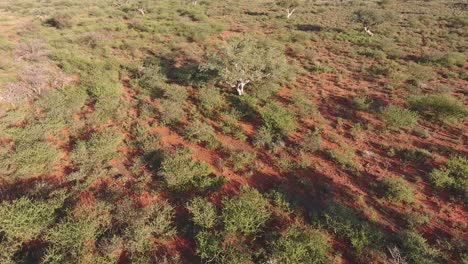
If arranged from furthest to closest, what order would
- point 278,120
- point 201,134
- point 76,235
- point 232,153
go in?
point 278,120, point 201,134, point 232,153, point 76,235

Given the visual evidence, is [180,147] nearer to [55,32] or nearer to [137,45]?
[137,45]

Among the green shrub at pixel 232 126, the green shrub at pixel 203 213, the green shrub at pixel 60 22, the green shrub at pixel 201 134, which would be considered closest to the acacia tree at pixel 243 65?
the green shrub at pixel 232 126

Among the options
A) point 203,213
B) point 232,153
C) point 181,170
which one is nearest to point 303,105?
point 232,153

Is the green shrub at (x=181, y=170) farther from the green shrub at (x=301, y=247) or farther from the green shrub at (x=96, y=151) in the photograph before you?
the green shrub at (x=301, y=247)

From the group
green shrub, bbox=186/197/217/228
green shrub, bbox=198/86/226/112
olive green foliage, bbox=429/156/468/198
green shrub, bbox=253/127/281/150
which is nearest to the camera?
green shrub, bbox=186/197/217/228

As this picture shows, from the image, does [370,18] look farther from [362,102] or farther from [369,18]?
[362,102]

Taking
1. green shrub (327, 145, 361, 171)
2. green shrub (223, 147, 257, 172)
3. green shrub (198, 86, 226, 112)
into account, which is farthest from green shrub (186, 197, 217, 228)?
green shrub (198, 86, 226, 112)

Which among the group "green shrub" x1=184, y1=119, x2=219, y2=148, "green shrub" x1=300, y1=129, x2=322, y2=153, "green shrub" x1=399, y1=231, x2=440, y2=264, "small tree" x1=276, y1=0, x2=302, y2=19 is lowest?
"green shrub" x1=399, y1=231, x2=440, y2=264

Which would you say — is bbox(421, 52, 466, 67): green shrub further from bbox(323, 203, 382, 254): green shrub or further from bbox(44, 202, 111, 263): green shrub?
bbox(44, 202, 111, 263): green shrub
